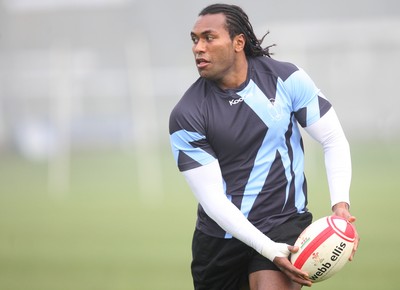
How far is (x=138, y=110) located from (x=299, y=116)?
59.0 ft

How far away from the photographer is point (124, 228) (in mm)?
12031

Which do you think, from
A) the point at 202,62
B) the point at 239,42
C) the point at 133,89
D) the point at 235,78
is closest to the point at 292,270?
the point at 235,78

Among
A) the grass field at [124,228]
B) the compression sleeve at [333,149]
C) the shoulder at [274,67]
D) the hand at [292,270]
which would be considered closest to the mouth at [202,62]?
the shoulder at [274,67]

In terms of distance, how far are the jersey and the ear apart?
0.18m

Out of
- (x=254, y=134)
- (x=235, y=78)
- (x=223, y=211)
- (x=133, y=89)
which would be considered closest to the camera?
(x=223, y=211)

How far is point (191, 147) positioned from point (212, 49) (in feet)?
1.88

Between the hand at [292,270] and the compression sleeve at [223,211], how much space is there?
0.03 meters

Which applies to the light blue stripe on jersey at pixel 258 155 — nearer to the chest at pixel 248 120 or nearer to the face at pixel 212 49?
the chest at pixel 248 120

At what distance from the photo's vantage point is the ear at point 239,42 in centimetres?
506

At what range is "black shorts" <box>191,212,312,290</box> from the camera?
4.91 meters

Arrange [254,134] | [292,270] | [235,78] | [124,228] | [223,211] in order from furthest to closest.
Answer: [124,228], [235,78], [254,134], [223,211], [292,270]

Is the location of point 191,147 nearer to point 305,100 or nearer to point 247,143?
point 247,143

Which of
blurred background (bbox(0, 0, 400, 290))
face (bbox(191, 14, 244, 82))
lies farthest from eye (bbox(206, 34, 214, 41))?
blurred background (bbox(0, 0, 400, 290))

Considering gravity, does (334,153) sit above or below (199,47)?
below
